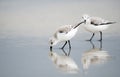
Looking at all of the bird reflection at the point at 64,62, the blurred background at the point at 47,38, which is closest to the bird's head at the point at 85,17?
the blurred background at the point at 47,38

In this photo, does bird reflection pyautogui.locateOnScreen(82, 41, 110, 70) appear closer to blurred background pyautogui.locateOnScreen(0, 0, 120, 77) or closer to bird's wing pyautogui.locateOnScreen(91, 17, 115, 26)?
blurred background pyautogui.locateOnScreen(0, 0, 120, 77)

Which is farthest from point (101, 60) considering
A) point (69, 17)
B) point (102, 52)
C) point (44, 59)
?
point (69, 17)

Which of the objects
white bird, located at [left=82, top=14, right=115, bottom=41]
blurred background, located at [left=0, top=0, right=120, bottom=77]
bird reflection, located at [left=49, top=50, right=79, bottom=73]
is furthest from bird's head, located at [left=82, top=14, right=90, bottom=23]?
bird reflection, located at [left=49, top=50, right=79, bottom=73]

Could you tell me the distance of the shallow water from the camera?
122 inches

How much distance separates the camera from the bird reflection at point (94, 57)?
129 inches

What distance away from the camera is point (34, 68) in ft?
10.5

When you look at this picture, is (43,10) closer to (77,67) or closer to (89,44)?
(89,44)

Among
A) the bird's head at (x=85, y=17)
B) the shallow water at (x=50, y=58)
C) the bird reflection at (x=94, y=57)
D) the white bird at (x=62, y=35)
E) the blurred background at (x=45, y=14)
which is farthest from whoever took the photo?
the blurred background at (x=45, y=14)

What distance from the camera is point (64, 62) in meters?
3.27

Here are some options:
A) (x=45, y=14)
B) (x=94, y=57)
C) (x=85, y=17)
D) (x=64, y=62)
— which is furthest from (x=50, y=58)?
(x=45, y=14)

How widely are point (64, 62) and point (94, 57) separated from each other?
0.28 metres

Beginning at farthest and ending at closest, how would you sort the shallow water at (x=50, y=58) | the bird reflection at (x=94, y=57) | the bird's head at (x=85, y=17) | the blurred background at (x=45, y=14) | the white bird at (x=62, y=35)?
1. the blurred background at (x=45, y=14)
2. the bird's head at (x=85, y=17)
3. the white bird at (x=62, y=35)
4. the bird reflection at (x=94, y=57)
5. the shallow water at (x=50, y=58)

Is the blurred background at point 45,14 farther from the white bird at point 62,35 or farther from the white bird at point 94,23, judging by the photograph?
the white bird at point 62,35

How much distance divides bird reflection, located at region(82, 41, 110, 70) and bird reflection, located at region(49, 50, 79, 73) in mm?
100
